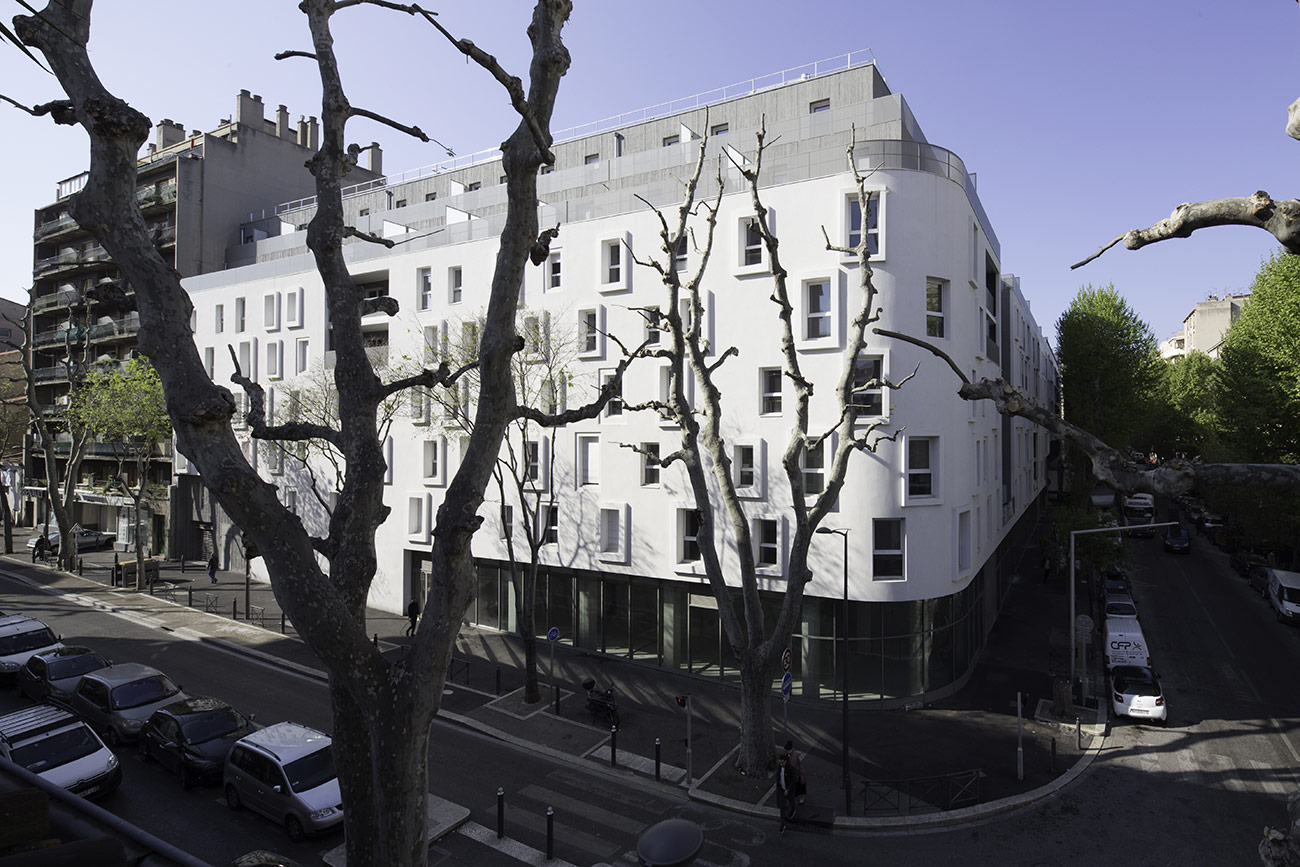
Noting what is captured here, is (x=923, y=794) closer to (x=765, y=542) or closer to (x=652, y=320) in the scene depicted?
(x=765, y=542)

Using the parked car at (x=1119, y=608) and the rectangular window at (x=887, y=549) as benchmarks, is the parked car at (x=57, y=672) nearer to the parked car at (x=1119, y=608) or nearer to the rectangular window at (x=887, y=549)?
the rectangular window at (x=887, y=549)

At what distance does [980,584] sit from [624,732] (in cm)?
1553

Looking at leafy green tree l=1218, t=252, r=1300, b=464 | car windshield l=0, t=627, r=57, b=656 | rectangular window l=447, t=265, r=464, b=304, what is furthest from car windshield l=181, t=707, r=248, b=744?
leafy green tree l=1218, t=252, r=1300, b=464

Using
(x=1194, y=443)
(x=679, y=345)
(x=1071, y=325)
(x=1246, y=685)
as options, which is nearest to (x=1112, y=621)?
(x=1246, y=685)

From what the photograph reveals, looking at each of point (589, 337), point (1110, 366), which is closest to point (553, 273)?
point (589, 337)

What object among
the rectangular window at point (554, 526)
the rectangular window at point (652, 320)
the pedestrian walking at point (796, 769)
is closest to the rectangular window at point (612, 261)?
the rectangular window at point (652, 320)

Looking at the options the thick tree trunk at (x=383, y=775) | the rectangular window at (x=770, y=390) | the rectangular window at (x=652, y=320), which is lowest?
the thick tree trunk at (x=383, y=775)

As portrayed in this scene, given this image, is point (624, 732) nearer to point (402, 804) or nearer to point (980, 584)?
point (402, 804)

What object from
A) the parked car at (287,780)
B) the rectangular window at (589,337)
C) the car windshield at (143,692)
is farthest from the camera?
the rectangular window at (589,337)

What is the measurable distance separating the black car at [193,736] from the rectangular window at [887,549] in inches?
659

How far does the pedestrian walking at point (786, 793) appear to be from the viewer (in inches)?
579

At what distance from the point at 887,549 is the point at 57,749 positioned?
66.5 ft

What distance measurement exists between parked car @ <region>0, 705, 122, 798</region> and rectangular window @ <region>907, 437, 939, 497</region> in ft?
67.9

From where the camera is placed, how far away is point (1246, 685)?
23.3m
